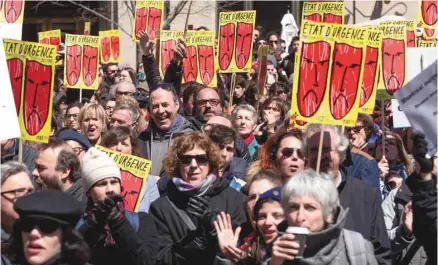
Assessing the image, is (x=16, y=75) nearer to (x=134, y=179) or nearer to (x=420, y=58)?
(x=134, y=179)

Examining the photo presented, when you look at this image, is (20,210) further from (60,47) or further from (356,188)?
(60,47)

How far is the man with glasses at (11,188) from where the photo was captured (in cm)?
651

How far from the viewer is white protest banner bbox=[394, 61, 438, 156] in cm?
646

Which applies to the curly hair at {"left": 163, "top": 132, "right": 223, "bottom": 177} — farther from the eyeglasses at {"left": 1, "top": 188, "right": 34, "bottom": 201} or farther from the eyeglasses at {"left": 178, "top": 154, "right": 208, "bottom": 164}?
the eyeglasses at {"left": 1, "top": 188, "right": 34, "bottom": 201}

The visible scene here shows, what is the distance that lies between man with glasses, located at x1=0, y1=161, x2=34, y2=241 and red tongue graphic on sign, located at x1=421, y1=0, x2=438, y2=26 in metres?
9.73

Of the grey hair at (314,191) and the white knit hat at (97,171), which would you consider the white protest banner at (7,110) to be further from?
the grey hair at (314,191)

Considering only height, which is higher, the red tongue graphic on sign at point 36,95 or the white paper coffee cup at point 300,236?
the red tongue graphic on sign at point 36,95

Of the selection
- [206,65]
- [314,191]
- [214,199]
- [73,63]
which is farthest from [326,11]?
[314,191]

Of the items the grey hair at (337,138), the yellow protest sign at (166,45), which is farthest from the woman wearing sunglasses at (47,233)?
the yellow protest sign at (166,45)

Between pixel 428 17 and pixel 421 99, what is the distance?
9.39m

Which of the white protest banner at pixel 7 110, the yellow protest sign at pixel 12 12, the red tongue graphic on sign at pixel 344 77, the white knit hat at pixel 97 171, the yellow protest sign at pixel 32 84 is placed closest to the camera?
the white knit hat at pixel 97 171

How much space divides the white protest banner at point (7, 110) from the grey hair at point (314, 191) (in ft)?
6.36

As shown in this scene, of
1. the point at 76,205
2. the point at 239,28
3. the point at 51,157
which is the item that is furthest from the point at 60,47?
the point at 76,205

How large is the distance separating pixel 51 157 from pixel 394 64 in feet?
14.6
